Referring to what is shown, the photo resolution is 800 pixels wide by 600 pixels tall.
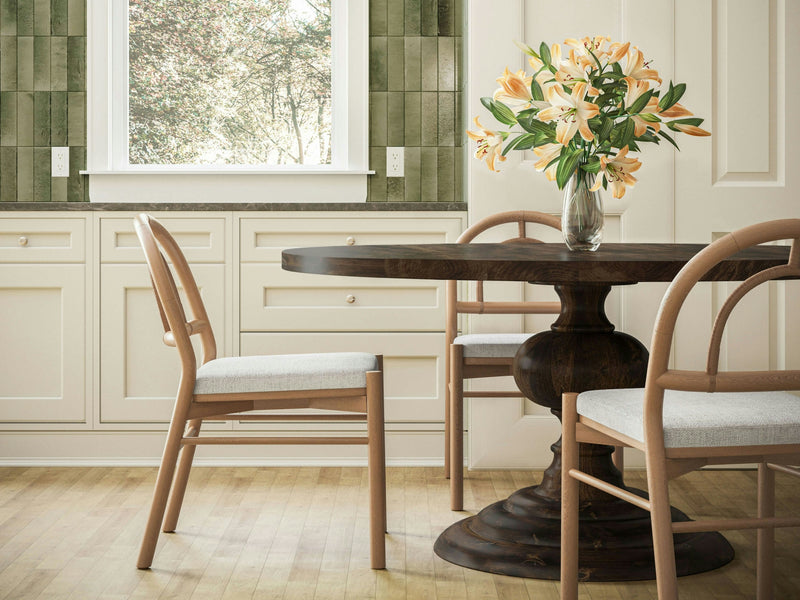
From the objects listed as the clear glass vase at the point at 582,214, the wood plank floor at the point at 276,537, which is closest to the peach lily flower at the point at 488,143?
the clear glass vase at the point at 582,214

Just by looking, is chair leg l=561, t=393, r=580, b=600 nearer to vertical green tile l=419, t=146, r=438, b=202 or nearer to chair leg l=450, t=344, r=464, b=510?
chair leg l=450, t=344, r=464, b=510

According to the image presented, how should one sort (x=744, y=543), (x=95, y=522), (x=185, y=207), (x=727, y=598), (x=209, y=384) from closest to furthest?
1. (x=727, y=598)
2. (x=209, y=384)
3. (x=744, y=543)
4. (x=95, y=522)
5. (x=185, y=207)

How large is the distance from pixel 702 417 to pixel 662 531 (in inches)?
7.6

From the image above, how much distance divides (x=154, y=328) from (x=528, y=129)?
1682mm

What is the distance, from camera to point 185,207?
9.99ft

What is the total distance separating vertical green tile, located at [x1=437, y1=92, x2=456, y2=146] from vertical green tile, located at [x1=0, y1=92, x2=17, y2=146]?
63.1 inches

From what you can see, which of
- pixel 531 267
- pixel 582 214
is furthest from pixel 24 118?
pixel 531 267

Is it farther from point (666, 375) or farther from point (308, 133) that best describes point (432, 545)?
point (308, 133)

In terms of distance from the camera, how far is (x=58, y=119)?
334 centimetres

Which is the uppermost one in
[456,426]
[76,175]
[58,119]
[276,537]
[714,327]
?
[58,119]

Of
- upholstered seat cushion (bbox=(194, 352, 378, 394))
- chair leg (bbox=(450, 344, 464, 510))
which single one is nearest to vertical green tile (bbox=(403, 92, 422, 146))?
chair leg (bbox=(450, 344, 464, 510))

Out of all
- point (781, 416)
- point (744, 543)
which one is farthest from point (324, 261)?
point (744, 543)

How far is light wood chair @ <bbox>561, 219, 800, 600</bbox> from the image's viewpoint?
51.4 inches

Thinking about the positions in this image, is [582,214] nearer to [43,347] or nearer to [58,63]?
[43,347]
